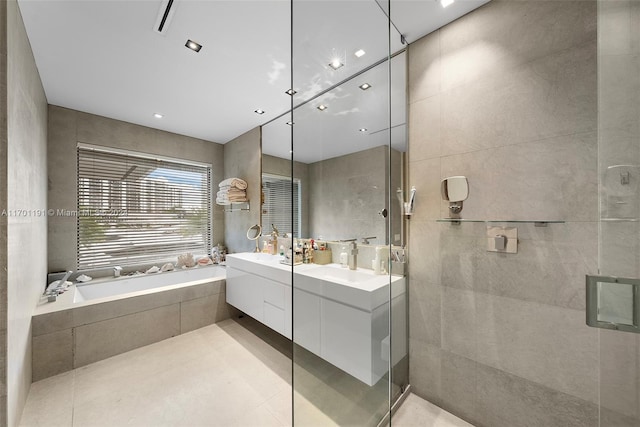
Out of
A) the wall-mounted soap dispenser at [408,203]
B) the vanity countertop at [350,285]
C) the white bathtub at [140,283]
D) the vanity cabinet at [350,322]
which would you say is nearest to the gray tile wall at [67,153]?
the white bathtub at [140,283]

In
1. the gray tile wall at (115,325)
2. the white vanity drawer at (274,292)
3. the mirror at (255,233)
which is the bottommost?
the gray tile wall at (115,325)

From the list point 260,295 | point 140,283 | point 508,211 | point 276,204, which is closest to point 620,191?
point 508,211

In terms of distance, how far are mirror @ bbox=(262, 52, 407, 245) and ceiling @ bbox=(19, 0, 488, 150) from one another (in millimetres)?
128

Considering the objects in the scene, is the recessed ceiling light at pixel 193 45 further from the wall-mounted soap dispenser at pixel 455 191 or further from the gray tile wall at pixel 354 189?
the wall-mounted soap dispenser at pixel 455 191

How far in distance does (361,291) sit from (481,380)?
2.80 feet

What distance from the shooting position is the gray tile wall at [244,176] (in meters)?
3.01

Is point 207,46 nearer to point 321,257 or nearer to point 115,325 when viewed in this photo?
point 321,257

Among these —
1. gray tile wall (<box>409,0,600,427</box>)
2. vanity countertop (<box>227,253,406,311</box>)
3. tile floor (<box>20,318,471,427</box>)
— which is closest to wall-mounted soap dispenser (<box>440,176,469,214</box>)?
gray tile wall (<box>409,0,600,427</box>)

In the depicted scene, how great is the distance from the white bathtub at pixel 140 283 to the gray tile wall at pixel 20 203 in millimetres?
773

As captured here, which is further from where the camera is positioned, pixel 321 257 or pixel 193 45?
pixel 321 257

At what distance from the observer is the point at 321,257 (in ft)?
6.13

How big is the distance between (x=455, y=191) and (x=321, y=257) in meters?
1.04

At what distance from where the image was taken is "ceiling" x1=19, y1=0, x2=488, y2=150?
114cm

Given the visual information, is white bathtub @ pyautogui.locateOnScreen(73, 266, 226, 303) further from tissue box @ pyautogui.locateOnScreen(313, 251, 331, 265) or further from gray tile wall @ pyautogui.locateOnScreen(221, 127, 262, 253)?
tissue box @ pyautogui.locateOnScreen(313, 251, 331, 265)
